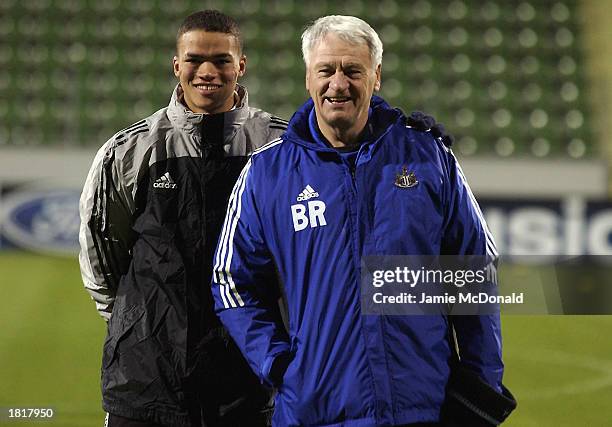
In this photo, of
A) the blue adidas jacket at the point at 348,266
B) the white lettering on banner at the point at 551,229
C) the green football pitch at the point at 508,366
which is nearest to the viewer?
the blue adidas jacket at the point at 348,266

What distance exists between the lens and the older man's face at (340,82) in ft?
4.67

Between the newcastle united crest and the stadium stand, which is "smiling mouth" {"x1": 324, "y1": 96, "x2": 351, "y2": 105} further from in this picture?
the stadium stand

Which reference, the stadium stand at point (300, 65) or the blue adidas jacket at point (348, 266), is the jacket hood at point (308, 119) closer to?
the blue adidas jacket at point (348, 266)

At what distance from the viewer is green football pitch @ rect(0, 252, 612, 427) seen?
271cm

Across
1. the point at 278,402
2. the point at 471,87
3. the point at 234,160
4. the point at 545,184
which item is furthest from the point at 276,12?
the point at 278,402

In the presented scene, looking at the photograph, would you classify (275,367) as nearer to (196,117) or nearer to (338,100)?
(338,100)

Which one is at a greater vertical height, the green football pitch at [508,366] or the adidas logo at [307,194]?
the adidas logo at [307,194]

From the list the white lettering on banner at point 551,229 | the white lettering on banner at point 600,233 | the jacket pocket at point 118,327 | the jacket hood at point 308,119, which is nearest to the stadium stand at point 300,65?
the white lettering on banner at point 551,229

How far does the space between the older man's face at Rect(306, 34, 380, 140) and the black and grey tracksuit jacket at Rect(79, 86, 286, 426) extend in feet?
1.16

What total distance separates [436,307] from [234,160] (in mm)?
555

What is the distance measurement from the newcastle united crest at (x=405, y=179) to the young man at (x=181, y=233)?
16.9 inches

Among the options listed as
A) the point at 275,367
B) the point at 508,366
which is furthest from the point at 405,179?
the point at 508,366

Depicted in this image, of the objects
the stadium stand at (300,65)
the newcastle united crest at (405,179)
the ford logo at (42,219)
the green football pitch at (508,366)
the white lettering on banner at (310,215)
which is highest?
the stadium stand at (300,65)

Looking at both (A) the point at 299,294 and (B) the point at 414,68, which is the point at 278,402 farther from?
(B) the point at 414,68
